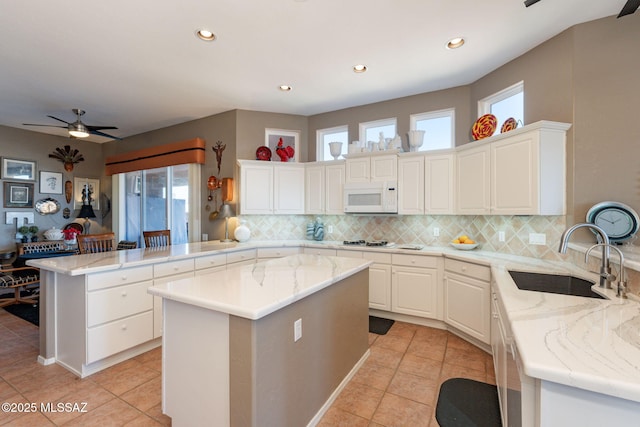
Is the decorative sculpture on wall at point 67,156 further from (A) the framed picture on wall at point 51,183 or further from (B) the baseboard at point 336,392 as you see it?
(B) the baseboard at point 336,392

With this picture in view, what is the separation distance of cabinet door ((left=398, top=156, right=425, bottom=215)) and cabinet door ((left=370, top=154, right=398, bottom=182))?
0.24 ft

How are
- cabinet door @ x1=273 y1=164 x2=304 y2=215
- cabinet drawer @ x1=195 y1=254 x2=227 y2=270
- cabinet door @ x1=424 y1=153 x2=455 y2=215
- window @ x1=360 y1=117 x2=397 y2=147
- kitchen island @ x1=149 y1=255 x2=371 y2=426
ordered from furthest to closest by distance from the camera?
cabinet door @ x1=273 y1=164 x2=304 y2=215 → window @ x1=360 y1=117 x2=397 y2=147 → cabinet door @ x1=424 y1=153 x2=455 y2=215 → cabinet drawer @ x1=195 y1=254 x2=227 y2=270 → kitchen island @ x1=149 y1=255 x2=371 y2=426

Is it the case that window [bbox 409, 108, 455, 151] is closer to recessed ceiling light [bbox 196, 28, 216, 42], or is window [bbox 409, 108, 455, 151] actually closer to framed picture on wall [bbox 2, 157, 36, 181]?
recessed ceiling light [bbox 196, 28, 216, 42]

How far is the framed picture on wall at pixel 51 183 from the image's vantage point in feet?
17.9

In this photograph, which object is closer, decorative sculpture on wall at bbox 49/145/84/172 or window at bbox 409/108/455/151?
window at bbox 409/108/455/151

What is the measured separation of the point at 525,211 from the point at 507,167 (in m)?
0.47

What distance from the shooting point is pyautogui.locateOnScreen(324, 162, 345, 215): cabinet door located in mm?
4223

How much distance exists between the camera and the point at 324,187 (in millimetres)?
4375

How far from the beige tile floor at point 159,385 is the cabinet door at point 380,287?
576 millimetres

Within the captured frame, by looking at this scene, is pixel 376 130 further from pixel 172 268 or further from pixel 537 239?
pixel 172 268

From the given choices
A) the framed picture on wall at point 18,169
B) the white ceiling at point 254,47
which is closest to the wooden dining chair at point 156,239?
the white ceiling at point 254,47

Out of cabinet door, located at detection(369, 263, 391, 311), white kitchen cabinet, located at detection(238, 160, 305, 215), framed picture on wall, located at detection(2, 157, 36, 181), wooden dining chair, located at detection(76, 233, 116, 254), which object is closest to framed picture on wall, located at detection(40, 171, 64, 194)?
framed picture on wall, located at detection(2, 157, 36, 181)

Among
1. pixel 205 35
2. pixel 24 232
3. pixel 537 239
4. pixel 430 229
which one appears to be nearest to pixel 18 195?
pixel 24 232

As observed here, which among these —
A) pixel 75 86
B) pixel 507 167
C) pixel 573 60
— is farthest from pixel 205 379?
pixel 75 86
